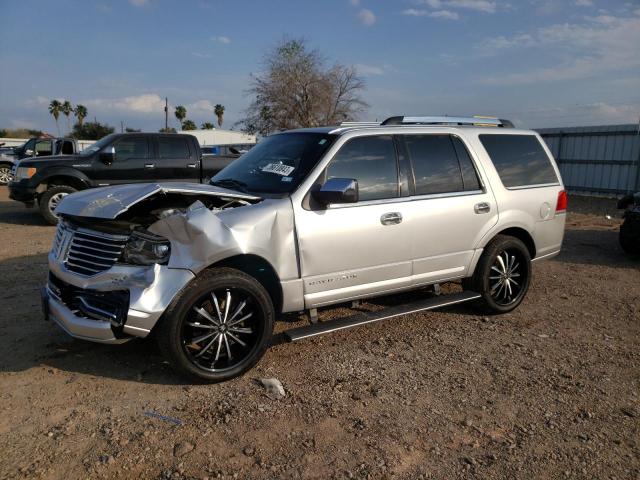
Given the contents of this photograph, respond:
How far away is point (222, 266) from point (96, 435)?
1.33 m

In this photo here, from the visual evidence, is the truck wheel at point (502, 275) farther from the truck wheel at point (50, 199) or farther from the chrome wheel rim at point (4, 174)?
the chrome wheel rim at point (4, 174)

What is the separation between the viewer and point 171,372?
148 inches

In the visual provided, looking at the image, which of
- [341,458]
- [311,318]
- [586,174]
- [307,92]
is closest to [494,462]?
[341,458]

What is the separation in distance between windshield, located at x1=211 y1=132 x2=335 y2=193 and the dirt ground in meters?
1.37

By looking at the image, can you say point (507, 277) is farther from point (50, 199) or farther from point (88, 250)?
point (50, 199)

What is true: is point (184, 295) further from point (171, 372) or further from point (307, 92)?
point (307, 92)

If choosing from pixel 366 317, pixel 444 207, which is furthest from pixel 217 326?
pixel 444 207

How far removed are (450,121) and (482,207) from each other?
0.98 m

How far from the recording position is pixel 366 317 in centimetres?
417

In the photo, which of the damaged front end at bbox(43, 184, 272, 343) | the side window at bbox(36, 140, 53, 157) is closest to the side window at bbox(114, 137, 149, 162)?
the damaged front end at bbox(43, 184, 272, 343)

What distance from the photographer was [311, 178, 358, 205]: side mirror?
371 cm

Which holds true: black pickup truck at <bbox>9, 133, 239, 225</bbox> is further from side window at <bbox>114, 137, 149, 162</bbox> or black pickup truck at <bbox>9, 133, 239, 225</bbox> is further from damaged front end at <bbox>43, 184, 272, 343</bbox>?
damaged front end at <bbox>43, 184, 272, 343</bbox>

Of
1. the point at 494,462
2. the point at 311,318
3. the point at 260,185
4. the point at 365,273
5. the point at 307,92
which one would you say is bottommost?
the point at 494,462

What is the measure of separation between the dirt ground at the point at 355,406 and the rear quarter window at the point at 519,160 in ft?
4.75
